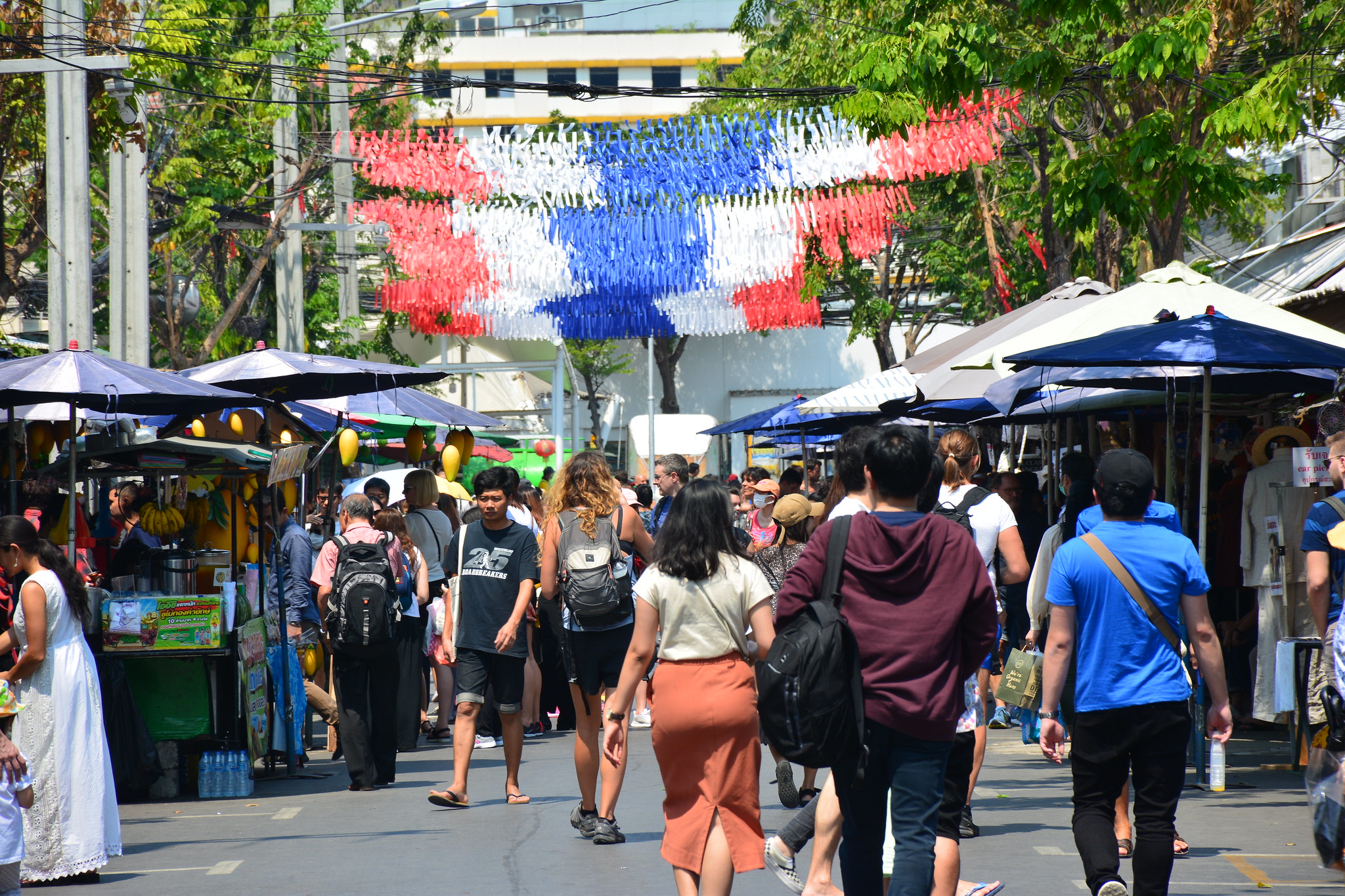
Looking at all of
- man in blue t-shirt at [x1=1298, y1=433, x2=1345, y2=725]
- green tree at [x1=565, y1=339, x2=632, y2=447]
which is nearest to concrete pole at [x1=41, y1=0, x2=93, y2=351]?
man in blue t-shirt at [x1=1298, y1=433, x2=1345, y2=725]

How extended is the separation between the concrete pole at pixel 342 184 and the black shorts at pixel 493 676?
13.1m

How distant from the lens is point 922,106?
1063 centimetres

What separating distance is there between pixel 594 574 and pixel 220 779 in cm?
316

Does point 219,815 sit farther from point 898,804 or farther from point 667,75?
point 667,75

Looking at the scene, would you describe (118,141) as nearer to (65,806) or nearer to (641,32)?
(65,806)

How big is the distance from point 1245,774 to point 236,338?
58.9 ft

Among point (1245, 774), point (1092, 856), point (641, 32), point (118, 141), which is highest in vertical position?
point (641, 32)

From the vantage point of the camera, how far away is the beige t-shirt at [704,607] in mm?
5312

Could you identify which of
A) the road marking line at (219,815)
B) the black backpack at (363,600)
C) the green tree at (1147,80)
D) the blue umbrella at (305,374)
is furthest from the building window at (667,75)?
the road marking line at (219,815)

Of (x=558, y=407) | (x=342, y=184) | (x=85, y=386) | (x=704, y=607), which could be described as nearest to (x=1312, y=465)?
(x=704, y=607)

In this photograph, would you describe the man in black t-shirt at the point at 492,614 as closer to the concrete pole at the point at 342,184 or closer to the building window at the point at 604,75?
the concrete pole at the point at 342,184

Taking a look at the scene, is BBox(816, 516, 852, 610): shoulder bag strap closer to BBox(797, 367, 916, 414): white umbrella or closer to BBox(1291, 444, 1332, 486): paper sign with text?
BBox(1291, 444, 1332, 486): paper sign with text

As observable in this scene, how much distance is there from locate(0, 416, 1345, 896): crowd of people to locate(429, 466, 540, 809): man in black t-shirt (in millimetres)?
14

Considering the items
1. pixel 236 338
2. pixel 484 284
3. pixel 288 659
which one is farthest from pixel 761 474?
pixel 288 659
